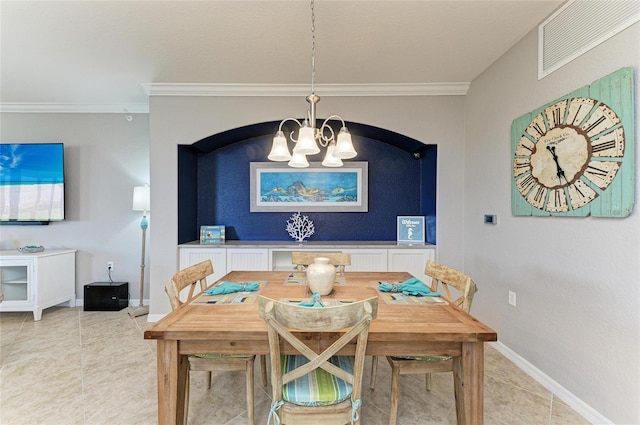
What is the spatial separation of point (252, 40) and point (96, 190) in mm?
3164

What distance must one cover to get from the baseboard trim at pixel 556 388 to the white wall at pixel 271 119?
3.41 feet

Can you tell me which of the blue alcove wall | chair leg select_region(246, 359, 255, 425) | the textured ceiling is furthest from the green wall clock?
chair leg select_region(246, 359, 255, 425)

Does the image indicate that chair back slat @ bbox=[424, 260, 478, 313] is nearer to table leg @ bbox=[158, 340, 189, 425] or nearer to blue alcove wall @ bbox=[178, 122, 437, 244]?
table leg @ bbox=[158, 340, 189, 425]

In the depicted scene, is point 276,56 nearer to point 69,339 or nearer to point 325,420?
point 325,420

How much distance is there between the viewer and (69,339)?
2943 mm

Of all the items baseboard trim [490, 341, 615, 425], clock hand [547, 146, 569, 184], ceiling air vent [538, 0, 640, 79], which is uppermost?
ceiling air vent [538, 0, 640, 79]

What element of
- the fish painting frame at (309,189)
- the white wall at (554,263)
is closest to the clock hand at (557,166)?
the white wall at (554,263)

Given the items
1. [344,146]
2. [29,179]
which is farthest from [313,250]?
[29,179]

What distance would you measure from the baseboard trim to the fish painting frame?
2.11m

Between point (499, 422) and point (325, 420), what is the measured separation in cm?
126

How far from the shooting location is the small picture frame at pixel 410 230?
3670 mm

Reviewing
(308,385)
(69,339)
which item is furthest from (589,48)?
(69,339)

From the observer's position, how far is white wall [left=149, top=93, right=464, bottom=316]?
3.36m

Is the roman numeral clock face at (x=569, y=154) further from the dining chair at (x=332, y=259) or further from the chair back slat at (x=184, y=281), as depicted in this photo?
the chair back slat at (x=184, y=281)
